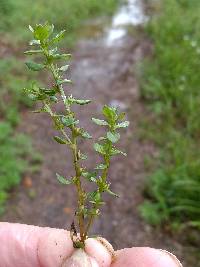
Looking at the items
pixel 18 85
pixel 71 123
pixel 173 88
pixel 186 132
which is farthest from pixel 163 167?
pixel 71 123

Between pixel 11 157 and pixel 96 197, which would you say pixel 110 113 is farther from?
pixel 11 157

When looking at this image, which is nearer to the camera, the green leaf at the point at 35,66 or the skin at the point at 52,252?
the green leaf at the point at 35,66

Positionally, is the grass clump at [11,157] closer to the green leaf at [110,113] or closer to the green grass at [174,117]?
the green grass at [174,117]

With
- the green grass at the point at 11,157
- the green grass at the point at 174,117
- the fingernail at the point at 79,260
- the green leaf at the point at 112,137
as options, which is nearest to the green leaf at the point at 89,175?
the green leaf at the point at 112,137

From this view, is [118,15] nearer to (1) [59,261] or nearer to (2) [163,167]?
(2) [163,167]

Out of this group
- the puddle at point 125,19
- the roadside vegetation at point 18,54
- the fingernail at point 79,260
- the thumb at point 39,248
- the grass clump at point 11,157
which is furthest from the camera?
the puddle at point 125,19

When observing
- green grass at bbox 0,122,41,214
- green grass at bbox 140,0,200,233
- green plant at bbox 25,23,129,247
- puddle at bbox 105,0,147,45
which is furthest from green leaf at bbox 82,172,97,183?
puddle at bbox 105,0,147,45

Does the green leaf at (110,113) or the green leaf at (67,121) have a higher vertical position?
the green leaf at (110,113)

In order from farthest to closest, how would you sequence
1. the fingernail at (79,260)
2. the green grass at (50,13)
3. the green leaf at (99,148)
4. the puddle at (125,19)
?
the puddle at (125,19)
the green grass at (50,13)
the fingernail at (79,260)
the green leaf at (99,148)
